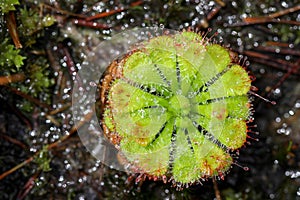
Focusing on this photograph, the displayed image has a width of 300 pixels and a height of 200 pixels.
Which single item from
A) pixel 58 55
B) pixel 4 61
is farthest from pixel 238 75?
pixel 4 61

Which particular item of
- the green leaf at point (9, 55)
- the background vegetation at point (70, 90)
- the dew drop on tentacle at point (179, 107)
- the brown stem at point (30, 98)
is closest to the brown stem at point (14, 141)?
the background vegetation at point (70, 90)

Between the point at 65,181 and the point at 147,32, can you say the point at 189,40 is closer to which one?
the point at 147,32

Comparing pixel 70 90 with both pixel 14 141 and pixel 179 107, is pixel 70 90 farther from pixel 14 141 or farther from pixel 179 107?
pixel 179 107

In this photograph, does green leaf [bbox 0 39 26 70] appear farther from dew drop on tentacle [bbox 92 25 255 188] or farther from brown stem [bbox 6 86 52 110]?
dew drop on tentacle [bbox 92 25 255 188]

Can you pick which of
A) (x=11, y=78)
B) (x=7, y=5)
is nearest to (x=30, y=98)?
(x=11, y=78)

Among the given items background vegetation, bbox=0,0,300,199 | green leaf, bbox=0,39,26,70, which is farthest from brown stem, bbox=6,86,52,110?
green leaf, bbox=0,39,26,70

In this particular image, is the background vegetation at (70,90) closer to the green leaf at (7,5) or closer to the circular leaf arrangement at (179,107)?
the green leaf at (7,5)
